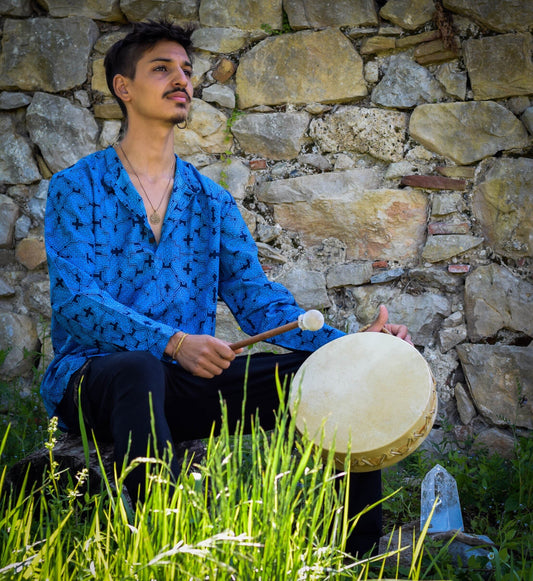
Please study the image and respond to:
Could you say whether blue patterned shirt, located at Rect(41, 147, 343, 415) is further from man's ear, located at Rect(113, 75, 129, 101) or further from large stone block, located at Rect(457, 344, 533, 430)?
large stone block, located at Rect(457, 344, 533, 430)

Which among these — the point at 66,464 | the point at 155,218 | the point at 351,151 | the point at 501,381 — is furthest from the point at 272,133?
the point at 66,464

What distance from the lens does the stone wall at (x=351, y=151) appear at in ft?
10.8

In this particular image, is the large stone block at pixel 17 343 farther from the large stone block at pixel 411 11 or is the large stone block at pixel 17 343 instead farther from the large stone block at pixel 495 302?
the large stone block at pixel 411 11

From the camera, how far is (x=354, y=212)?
3436 millimetres

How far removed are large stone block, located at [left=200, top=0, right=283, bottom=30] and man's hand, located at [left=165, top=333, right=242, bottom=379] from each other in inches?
82.4

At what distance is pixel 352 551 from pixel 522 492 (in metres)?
0.99

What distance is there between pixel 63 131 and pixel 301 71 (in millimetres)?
1218

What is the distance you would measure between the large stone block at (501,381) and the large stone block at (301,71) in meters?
1.35

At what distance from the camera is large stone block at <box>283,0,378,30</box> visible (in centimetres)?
343

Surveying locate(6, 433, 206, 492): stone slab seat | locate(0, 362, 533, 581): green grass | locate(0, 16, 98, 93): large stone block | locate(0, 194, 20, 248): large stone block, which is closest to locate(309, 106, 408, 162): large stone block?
locate(0, 16, 98, 93): large stone block

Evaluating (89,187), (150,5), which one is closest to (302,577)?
(89,187)

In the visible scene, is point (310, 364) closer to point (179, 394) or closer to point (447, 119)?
point (179, 394)

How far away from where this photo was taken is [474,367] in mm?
3299

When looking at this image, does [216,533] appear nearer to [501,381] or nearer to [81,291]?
[81,291]
